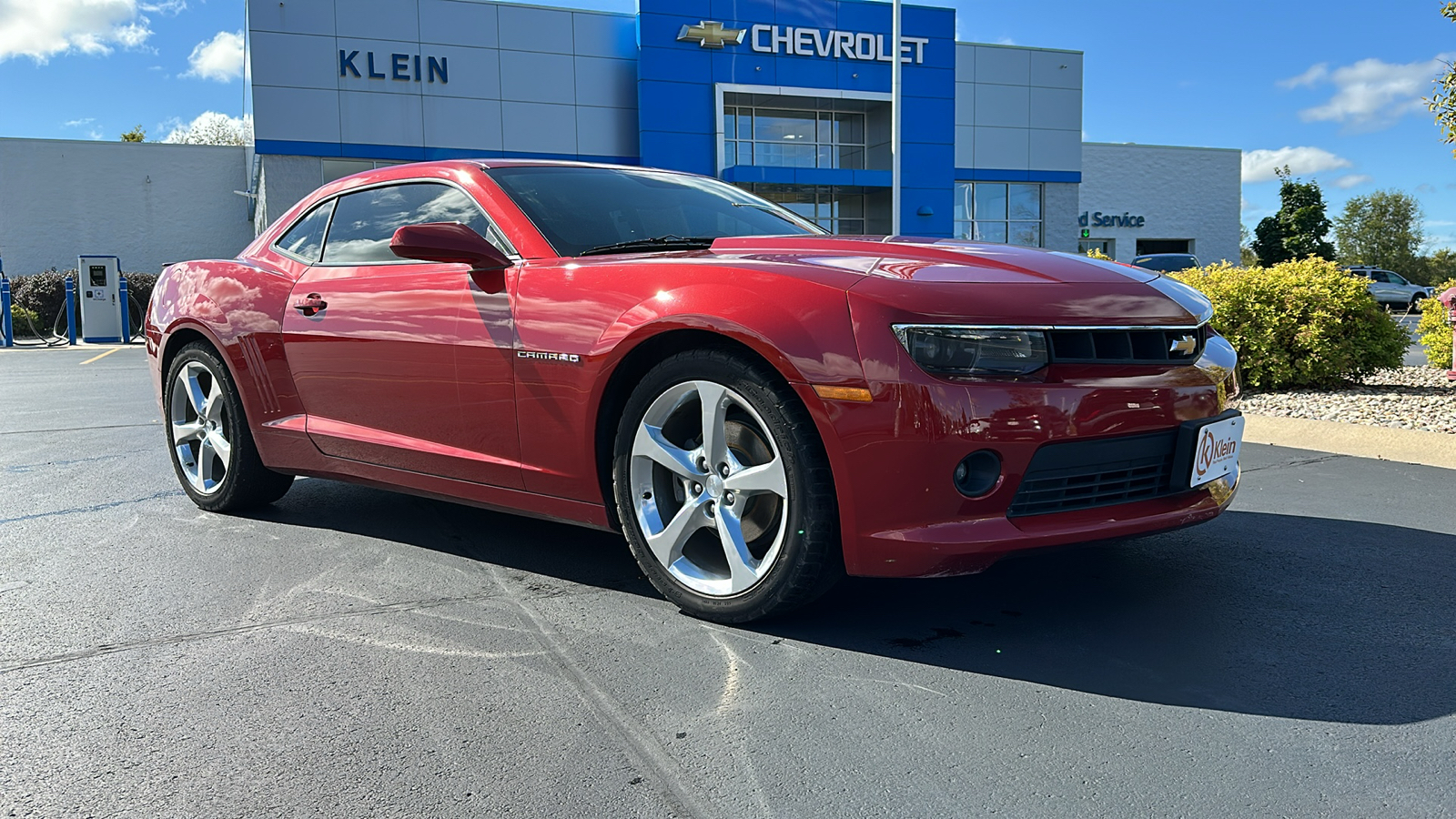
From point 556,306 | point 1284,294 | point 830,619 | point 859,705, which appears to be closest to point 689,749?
point 859,705

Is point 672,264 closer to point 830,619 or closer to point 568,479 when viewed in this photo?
point 568,479

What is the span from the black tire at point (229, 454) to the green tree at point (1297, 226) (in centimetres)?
5275

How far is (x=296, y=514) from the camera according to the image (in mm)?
4715

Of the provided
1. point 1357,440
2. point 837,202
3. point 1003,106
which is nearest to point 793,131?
point 837,202

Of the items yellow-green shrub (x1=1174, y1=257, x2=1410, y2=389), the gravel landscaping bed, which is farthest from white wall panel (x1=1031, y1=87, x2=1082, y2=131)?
yellow-green shrub (x1=1174, y1=257, x2=1410, y2=389)

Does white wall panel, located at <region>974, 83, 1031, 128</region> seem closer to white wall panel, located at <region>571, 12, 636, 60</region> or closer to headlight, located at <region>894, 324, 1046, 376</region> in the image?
white wall panel, located at <region>571, 12, 636, 60</region>

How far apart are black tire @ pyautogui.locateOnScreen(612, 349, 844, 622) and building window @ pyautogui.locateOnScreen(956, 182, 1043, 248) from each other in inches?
1279

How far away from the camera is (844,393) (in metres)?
2.69

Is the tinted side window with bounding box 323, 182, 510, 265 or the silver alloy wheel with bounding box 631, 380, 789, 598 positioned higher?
the tinted side window with bounding box 323, 182, 510, 265

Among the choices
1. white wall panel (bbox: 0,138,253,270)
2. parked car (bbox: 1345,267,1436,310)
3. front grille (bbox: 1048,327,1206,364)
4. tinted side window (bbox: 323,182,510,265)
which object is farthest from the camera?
parked car (bbox: 1345,267,1436,310)

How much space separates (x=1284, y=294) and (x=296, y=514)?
7.47 m

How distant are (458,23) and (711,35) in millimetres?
6597

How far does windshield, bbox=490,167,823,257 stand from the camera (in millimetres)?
3598

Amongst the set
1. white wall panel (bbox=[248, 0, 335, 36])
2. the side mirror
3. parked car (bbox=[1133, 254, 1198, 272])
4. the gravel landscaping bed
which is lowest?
the gravel landscaping bed
